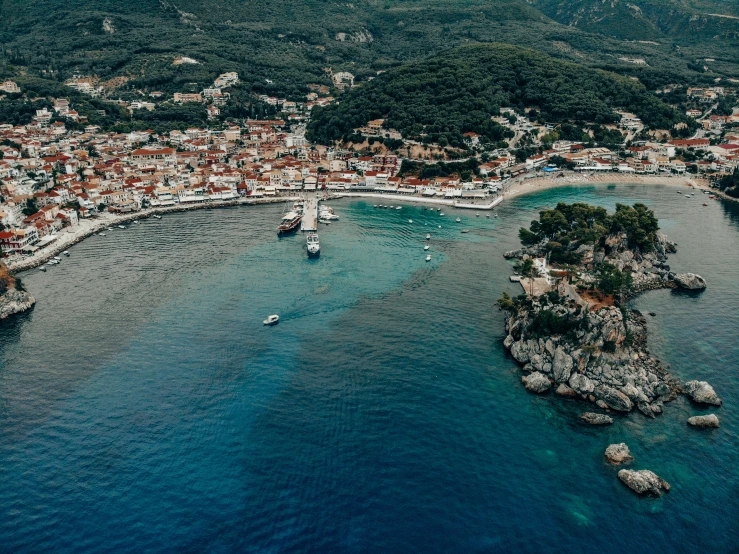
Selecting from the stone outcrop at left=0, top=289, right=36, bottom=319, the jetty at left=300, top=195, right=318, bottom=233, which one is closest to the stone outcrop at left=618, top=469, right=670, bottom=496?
the stone outcrop at left=0, top=289, right=36, bottom=319

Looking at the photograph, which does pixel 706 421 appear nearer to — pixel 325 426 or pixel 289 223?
pixel 325 426

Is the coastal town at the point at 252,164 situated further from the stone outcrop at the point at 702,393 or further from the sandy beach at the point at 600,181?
the stone outcrop at the point at 702,393

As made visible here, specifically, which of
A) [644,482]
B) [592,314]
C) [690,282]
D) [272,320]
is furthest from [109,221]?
[644,482]

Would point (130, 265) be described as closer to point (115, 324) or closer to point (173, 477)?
point (115, 324)

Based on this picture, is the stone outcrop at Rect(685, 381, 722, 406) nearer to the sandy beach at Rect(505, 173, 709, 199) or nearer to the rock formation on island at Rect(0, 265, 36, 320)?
the rock formation on island at Rect(0, 265, 36, 320)

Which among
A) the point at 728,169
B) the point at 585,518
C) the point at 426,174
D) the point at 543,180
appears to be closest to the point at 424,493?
the point at 585,518

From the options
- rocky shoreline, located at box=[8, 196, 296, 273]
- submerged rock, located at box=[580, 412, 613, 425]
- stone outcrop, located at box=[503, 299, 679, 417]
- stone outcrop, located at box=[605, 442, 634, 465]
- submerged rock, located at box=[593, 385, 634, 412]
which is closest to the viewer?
stone outcrop, located at box=[605, 442, 634, 465]
